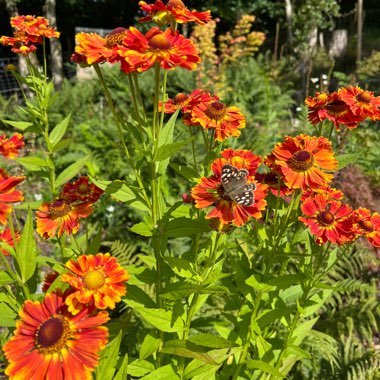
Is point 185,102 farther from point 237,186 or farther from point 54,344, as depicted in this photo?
point 54,344

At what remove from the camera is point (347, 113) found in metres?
1.38

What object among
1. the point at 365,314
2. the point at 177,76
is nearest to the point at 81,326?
the point at 365,314

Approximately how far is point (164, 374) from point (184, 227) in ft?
1.67

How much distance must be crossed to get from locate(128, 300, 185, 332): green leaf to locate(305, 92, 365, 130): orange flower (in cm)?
83

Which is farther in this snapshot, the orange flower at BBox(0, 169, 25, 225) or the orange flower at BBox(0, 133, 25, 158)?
the orange flower at BBox(0, 133, 25, 158)

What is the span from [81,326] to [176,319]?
0.40 metres

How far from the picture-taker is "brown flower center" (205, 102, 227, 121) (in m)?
1.23

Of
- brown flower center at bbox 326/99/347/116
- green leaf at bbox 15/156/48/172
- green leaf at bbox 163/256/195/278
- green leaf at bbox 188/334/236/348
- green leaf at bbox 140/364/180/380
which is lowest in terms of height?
green leaf at bbox 140/364/180/380

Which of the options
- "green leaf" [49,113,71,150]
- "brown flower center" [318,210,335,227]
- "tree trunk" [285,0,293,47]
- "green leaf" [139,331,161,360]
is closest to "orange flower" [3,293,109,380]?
"green leaf" [139,331,161,360]

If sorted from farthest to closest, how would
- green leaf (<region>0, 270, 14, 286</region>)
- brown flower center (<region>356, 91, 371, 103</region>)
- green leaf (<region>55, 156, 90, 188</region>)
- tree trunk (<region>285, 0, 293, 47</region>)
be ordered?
tree trunk (<region>285, 0, 293, 47</region>), green leaf (<region>55, 156, 90, 188</region>), brown flower center (<region>356, 91, 371, 103</region>), green leaf (<region>0, 270, 14, 286</region>)

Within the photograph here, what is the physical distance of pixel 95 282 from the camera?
89 centimetres

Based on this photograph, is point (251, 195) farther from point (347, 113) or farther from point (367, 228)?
point (347, 113)

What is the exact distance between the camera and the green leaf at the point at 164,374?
1.23 metres

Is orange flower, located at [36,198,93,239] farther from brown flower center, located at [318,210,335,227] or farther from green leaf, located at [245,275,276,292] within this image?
brown flower center, located at [318,210,335,227]
